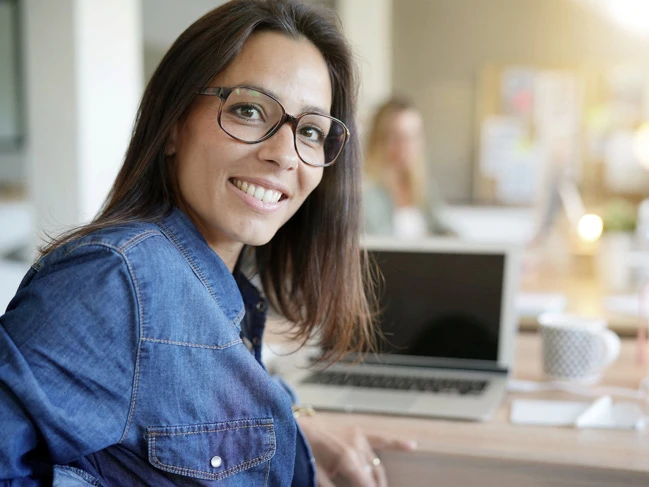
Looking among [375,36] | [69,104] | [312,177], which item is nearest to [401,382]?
[312,177]

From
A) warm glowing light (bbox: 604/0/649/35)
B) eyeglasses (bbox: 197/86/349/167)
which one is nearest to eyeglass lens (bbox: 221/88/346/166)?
eyeglasses (bbox: 197/86/349/167)

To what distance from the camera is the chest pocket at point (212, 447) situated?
80cm

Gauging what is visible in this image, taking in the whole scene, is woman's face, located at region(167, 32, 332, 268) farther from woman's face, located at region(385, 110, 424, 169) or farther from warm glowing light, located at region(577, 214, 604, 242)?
woman's face, located at region(385, 110, 424, 169)

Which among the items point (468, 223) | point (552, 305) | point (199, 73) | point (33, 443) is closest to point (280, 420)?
point (33, 443)

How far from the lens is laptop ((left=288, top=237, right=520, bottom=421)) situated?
1377mm

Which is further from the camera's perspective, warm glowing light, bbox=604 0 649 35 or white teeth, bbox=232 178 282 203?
warm glowing light, bbox=604 0 649 35

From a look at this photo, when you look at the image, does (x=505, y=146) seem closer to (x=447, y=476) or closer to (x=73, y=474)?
(x=447, y=476)

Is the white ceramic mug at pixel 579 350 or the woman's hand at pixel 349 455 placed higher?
the white ceramic mug at pixel 579 350

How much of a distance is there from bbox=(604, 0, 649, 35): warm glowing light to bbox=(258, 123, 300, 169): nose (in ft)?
13.4

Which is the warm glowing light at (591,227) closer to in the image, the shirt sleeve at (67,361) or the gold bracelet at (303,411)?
the gold bracelet at (303,411)

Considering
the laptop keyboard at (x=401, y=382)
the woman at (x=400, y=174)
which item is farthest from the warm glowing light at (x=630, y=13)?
the laptop keyboard at (x=401, y=382)

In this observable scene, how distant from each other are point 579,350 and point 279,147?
75cm

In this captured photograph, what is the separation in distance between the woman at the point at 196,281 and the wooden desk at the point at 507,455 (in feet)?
0.22

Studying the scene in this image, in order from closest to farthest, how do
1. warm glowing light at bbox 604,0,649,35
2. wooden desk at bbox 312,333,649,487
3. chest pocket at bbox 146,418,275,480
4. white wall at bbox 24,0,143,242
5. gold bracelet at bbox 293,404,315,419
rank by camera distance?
chest pocket at bbox 146,418,275,480 → wooden desk at bbox 312,333,649,487 → gold bracelet at bbox 293,404,315,419 → white wall at bbox 24,0,143,242 → warm glowing light at bbox 604,0,649,35
